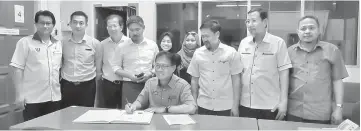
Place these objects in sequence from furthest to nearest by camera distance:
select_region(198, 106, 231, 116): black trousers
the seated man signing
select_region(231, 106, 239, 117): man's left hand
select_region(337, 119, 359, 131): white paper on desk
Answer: select_region(198, 106, 231, 116): black trousers → select_region(231, 106, 239, 117): man's left hand → the seated man signing → select_region(337, 119, 359, 131): white paper on desk

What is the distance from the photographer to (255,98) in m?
2.43

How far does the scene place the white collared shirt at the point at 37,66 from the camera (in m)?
2.64

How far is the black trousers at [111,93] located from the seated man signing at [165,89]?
714 mm

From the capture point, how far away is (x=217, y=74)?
8.26 feet

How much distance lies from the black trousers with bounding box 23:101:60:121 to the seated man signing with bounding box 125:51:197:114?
1.00m

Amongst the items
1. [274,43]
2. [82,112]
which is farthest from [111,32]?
[274,43]

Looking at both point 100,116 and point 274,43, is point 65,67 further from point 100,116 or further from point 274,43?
point 274,43

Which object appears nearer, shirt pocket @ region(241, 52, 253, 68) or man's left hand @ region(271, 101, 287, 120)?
man's left hand @ region(271, 101, 287, 120)

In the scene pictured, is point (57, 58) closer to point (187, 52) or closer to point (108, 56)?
point (108, 56)

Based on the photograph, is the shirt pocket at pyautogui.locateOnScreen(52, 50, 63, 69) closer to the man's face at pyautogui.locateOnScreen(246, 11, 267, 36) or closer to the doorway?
the doorway

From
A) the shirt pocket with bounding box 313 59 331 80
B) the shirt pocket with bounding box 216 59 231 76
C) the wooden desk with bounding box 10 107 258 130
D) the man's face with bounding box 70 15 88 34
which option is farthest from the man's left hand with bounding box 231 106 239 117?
the man's face with bounding box 70 15 88 34

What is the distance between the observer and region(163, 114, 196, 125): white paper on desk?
6.11 feet

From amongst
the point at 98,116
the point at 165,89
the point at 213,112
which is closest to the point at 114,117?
the point at 98,116

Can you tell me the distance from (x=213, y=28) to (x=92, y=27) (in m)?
2.32
